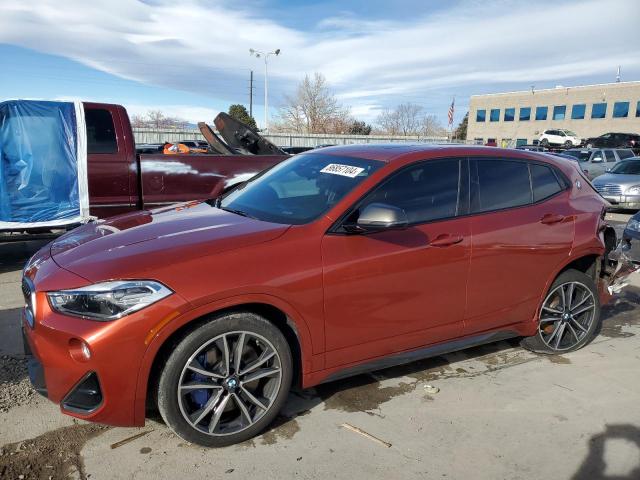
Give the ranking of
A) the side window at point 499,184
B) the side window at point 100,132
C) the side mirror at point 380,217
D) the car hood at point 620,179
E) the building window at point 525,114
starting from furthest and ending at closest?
1. the building window at point 525,114
2. the car hood at point 620,179
3. the side window at point 100,132
4. the side window at point 499,184
5. the side mirror at point 380,217

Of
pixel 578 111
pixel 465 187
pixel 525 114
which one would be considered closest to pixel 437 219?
pixel 465 187

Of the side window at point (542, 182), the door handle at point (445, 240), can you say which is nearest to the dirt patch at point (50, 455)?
the door handle at point (445, 240)

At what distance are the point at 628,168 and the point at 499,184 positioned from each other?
1282 cm

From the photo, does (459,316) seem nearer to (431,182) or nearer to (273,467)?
(431,182)

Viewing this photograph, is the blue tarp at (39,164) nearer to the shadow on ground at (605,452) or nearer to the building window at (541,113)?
the shadow on ground at (605,452)

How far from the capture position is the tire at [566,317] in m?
4.23

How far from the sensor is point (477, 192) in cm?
379

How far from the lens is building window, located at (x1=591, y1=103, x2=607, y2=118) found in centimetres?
5531

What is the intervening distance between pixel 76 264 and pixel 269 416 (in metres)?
1.39

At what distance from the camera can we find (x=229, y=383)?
2.90 meters

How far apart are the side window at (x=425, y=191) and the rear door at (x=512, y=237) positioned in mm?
190

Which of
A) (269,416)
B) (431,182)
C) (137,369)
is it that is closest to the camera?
(137,369)

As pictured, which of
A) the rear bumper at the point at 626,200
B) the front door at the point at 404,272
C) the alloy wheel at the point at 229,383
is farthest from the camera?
the rear bumper at the point at 626,200

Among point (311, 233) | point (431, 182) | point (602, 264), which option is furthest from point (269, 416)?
point (602, 264)
